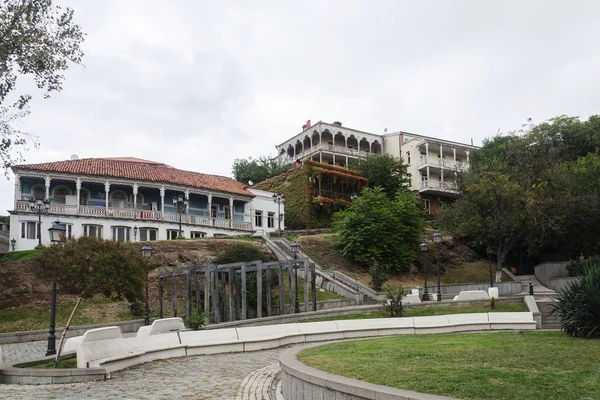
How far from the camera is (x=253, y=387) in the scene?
29.1ft

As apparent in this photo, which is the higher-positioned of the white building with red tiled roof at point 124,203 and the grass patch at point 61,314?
the white building with red tiled roof at point 124,203

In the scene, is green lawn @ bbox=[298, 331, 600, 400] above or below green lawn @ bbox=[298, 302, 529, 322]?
above

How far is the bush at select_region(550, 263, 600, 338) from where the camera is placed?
12125mm

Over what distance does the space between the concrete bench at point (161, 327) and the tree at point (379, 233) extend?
2174cm

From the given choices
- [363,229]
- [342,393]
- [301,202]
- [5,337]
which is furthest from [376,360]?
[301,202]

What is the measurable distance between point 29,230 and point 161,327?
25178 mm

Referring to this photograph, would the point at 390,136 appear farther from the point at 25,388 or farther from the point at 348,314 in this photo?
the point at 25,388

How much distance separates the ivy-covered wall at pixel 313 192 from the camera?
4797 cm

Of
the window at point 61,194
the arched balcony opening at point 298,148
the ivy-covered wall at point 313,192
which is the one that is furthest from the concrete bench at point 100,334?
the arched balcony opening at point 298,148

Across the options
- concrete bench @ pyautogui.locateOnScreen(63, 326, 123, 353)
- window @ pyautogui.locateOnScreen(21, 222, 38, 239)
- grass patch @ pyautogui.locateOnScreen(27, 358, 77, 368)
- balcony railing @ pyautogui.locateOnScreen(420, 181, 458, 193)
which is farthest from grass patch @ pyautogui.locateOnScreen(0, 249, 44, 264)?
balcony railing @ pyautogui.locateOnScreen(420, 181, 458, 193)

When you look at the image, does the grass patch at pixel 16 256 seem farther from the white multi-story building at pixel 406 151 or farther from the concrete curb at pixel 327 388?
the white multi-story building at pixel 406 151

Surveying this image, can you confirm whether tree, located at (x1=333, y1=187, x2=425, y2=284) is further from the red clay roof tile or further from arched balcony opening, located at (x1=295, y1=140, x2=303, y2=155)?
arched balcony opening, located at (x1=295, y1=140, x2=303, y2=155)

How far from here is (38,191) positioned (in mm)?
38531

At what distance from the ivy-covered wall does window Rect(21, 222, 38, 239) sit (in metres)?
21.6
